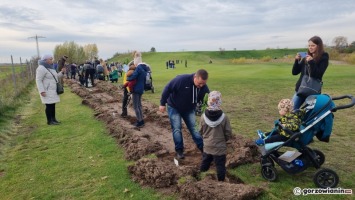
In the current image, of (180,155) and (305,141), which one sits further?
(180,155)

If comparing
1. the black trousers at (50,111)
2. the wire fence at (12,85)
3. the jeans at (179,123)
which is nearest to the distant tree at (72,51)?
the wire fence at (12,85)

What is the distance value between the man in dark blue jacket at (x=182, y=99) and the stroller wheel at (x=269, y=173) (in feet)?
5.15

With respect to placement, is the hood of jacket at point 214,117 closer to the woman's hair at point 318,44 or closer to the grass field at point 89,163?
the grass field at point 89,163

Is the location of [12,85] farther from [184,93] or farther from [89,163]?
[184,93]

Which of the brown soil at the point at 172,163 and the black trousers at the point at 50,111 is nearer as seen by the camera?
the brown soil at the point at 172,163

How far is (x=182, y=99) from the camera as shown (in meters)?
6.41

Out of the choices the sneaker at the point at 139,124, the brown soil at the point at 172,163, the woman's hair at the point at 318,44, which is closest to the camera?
the brown soil at the point at 172,163

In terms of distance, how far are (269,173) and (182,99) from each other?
211 centimetres

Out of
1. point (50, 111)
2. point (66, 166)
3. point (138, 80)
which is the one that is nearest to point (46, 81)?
point (50, 111)

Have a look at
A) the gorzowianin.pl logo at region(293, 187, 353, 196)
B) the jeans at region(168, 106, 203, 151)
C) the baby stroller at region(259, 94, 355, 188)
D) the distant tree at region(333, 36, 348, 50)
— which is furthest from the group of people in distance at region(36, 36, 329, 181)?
the distant tree at region(333, 36, 348, 50)

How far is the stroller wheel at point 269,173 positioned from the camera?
5.27 meters

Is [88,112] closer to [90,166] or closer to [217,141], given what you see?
[90,166]

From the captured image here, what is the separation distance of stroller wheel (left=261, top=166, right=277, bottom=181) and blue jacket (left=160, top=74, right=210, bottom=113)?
1.83m

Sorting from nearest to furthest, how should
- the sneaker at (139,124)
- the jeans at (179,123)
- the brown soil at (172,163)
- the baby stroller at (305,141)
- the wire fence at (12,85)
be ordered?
the brown soil at (172,163), the baby stroller at (305,141), the jeans at (179,123), the sneaker at (139,124), the wire fence at (12,85)
